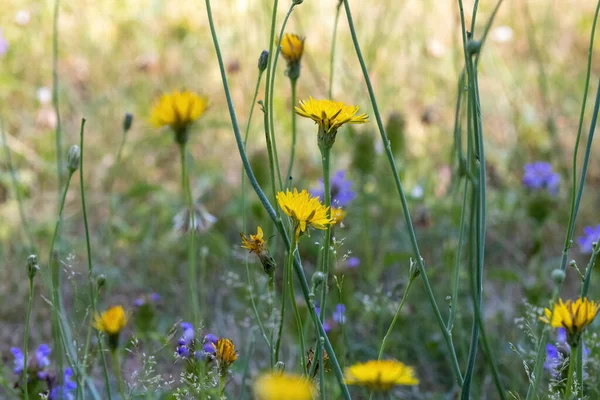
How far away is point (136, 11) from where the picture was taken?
2684mm

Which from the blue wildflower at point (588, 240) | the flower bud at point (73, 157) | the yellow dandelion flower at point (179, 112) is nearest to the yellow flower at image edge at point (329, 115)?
the yellow dandelion flower at point (179, 112)

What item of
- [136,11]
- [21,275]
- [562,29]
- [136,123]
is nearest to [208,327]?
[21,275]

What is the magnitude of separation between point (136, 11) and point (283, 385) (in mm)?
2478

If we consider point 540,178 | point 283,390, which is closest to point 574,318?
point 283,390

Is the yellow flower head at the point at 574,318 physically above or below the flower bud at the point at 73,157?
below

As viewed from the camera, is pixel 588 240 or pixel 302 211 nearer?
pixel 302 211

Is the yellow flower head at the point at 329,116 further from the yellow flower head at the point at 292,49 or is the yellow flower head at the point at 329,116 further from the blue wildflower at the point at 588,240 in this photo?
the blue wildflower at the point at 588,240

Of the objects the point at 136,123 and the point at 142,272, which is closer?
the point at 142,272

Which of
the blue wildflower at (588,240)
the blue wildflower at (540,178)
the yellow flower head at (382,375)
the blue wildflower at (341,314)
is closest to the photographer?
the yellow flower head at (382,375)

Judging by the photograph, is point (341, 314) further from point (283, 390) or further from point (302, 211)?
point (283, 390)

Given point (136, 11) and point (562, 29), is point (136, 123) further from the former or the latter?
point (562, 29)

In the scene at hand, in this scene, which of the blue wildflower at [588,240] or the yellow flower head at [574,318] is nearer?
the yellow flower head at [574,318]

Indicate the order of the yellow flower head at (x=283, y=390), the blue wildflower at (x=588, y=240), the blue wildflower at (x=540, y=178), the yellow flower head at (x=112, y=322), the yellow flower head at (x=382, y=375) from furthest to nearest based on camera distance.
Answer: the blue wildflower at (x=540, y=178) → the blue wildflower at (x=588, y=240) → the yellow flower head at (x=112, y=322) → the yellow flower head at (x=382, y=375) → the yellow flower head at (x=283, y=390)

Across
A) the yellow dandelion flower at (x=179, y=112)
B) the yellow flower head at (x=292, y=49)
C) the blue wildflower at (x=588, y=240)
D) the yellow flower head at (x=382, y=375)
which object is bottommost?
the yellow flower head at (x=382, y=375)
